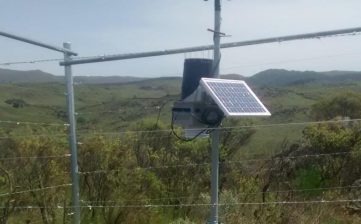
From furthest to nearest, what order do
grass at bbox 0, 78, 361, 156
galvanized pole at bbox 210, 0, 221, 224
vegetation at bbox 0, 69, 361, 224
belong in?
grass at bbox 0, 78, 361, 156, vegetation at bbox 0, 69, 361, 224, galvanized pole at bbox 210, 0, 221, 224

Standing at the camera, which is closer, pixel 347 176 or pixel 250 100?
pixel 250 100

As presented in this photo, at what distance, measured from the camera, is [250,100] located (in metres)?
5.85

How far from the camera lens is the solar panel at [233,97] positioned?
17.6 ft

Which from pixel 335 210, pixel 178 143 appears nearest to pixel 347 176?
pixel 178 143

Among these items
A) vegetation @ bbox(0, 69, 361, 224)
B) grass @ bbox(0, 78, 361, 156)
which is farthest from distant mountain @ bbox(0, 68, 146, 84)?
grass @ bbox(0, 78, 361, 156)

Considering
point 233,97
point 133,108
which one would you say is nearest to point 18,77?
point 133,108

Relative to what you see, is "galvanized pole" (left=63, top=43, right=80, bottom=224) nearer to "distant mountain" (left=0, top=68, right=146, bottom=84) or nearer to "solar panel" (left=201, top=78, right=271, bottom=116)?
"distant mountain" (left=0, top=68, right=146, bottom=84)

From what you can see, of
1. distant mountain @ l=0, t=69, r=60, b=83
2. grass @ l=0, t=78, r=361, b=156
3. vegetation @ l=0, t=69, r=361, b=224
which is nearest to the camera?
vegetation @ l=0, t=69, r=361, b=224

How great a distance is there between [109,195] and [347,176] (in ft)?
27.1

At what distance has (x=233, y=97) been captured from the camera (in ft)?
18.5

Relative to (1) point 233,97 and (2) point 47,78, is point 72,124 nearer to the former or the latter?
(1) point 233,97

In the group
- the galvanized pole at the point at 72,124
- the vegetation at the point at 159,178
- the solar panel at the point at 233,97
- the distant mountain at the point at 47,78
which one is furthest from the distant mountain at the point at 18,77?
the solar panel at the point at 233,97

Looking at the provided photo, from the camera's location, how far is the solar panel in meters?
5.35

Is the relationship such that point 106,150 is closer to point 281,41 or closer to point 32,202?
point 32,202
